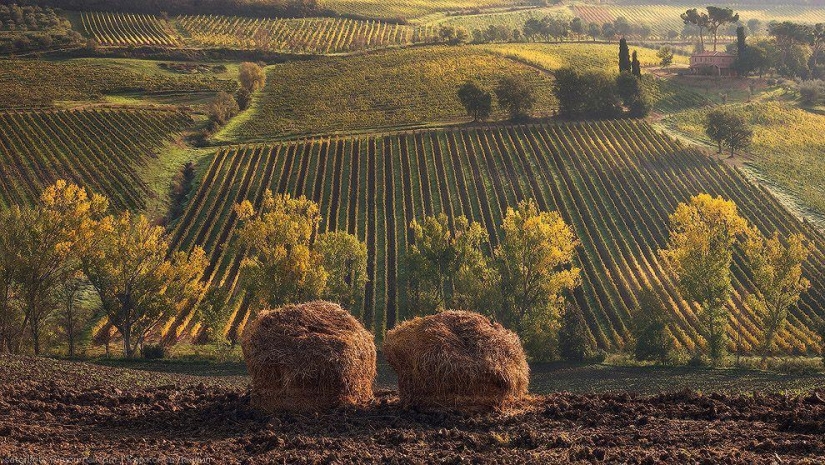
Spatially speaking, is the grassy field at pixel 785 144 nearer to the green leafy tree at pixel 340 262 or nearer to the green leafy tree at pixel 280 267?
the green leafy tree at pixel 340 262

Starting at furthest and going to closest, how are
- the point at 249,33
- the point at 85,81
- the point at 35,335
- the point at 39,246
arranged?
the point at 249,33 → the point at 85,81 → the point at 35,335 → the point at 39,246

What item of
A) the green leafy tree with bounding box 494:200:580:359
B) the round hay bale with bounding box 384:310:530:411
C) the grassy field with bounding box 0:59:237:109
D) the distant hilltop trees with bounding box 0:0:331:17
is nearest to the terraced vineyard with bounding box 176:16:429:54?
the distant hilltop trees with bounding box 0:0:331:17

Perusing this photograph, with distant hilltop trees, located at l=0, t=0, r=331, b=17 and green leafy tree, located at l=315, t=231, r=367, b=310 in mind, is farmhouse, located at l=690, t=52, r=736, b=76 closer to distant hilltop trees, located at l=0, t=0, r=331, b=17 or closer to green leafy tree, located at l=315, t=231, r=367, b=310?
distant hilltop trees, located at l=0, t=0, r=331, b=17

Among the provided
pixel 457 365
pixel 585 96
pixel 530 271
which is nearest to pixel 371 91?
pixel 585 96

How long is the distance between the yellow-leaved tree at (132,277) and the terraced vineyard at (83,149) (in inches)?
1004

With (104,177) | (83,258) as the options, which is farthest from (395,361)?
(104,177)

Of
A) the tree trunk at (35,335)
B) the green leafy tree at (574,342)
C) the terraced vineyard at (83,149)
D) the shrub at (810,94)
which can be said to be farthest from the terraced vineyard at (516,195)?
the shrub at (810,94)

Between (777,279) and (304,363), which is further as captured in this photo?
(777,279)

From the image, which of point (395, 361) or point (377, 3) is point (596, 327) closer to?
point (395, 361)

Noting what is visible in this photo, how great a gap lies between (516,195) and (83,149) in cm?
4842

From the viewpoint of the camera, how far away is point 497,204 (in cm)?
8975

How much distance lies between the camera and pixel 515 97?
4419 inches

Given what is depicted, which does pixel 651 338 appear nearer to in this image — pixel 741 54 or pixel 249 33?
pixel 741 54

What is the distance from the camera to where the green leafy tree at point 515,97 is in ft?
368
